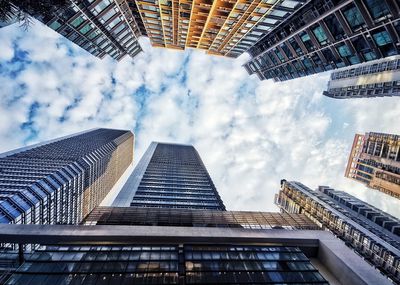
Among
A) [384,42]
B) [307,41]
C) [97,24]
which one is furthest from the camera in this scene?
[97,24]

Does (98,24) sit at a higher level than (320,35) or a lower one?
higher

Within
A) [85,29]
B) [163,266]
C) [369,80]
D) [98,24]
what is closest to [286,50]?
[98,24]

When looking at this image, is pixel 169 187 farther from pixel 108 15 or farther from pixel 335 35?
pixel 335 35

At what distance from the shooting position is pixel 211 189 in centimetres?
10319

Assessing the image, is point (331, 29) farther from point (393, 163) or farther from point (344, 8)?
point (393, 163)

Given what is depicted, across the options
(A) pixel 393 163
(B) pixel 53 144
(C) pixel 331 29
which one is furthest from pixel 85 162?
(A) pixel 393 163

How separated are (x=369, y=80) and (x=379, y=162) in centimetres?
3536

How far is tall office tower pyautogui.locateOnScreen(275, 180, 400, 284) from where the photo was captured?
55062 millimetres

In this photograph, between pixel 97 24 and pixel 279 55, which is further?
pixel 279 55

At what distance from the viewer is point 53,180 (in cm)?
9162

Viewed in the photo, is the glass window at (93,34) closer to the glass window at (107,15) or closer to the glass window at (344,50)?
the glass window at (107,15)

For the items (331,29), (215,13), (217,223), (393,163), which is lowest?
(217,223)

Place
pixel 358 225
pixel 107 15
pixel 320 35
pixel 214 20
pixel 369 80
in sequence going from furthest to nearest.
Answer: pixel 369 80 → pixel 358 225 → pixel 214 20 → pixel 107 15 → pixel 320 35

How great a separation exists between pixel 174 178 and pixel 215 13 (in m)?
81.0
